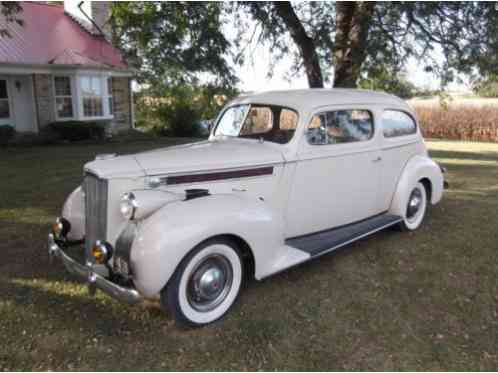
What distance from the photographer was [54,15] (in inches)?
709

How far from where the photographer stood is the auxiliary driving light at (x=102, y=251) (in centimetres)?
302

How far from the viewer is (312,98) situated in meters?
4.44

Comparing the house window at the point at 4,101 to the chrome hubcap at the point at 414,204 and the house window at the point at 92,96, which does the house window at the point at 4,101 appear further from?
the chrome hubcap at the point at 414,204

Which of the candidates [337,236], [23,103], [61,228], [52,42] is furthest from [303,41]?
[52,42]

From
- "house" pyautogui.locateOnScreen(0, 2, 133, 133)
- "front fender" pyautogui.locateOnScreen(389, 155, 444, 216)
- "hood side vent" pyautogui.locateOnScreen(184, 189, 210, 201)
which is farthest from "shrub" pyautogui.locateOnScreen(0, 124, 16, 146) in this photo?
"front fender" pyautogui.locateOnScreen(389, 155, 444, 216)

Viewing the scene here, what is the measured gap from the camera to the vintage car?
3047 mm

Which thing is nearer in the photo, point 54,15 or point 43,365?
point 43,365


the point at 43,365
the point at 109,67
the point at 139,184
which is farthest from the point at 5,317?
the point at 109,67

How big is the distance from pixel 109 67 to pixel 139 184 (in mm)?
14670

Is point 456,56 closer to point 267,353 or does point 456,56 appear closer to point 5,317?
point 267,353

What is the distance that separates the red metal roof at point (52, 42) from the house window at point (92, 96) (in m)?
0.83

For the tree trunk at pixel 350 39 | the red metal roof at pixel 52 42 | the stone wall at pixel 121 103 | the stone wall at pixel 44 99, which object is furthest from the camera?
the stone wall at pixel 121 103

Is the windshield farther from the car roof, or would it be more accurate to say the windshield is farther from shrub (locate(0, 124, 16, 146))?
shrub (locate(0, 124, 16, 146))

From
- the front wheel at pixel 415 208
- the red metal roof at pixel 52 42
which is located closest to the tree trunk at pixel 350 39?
the front wheel at pixel 415 208
